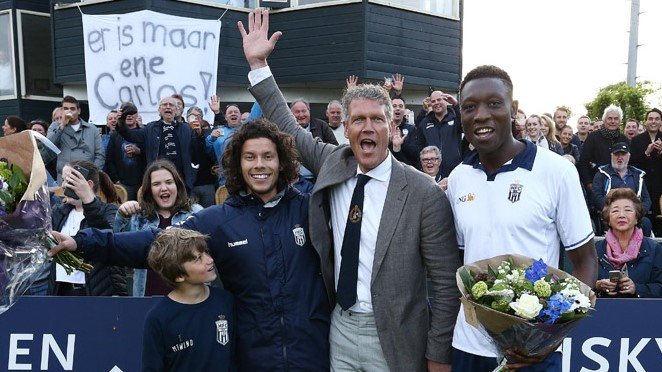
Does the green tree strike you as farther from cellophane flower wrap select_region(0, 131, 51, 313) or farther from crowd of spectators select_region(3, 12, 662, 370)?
cellophane flower wrap select_region(0, 131, 51, 313)

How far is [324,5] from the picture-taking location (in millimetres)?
14547

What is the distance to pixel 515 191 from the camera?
3.30 meters

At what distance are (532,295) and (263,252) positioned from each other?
4.33 ft

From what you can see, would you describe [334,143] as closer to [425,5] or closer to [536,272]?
[536,272]

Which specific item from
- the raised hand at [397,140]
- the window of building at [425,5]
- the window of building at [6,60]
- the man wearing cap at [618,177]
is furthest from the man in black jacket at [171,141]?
the window of building at [6,60]

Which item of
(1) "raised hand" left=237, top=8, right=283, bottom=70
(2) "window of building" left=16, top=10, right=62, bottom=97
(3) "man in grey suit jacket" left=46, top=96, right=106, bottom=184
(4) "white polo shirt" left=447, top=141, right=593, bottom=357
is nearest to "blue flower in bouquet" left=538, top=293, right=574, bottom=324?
(4) "white polo shirt" left=447, top=141, right=593, bottom=357

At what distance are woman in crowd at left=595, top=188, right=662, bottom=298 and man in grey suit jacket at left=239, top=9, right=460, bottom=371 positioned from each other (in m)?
2.36

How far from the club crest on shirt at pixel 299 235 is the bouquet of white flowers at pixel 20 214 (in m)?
1.14

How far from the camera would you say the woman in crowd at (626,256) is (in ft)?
17.8

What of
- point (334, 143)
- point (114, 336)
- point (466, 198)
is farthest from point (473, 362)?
point (334, 143)

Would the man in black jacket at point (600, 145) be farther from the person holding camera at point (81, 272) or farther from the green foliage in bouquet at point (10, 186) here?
the green foliage in bouquet at point (10, 186)

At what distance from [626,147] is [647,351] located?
4.95 m

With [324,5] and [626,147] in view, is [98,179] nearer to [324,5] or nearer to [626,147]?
[626,147]

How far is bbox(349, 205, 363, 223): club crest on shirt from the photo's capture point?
3562mm
